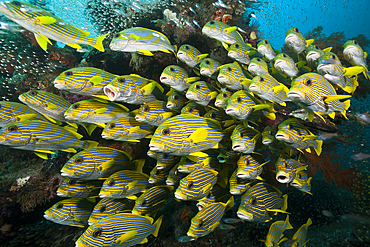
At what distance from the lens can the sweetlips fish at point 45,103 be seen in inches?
96.0

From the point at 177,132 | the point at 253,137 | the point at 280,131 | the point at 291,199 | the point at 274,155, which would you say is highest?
the point at 280,131

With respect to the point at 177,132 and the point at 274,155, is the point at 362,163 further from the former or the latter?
the point at 177,132

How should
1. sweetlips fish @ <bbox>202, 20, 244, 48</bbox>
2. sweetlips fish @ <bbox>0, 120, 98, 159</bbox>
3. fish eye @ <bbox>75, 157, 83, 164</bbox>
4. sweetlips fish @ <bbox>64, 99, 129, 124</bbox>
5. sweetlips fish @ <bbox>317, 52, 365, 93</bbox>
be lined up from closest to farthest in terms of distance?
1. sweetlips fish @ <bbox>317, 52, 365, 93</bbox>
2. sweetlips fish @ <bbox>0, 120, 98, 159</bbox>
3. fish eye @ <bbox>75, 157, 83, 164</bbox>
4. sweetlips fish @ <bbox>64, 99, 129, 124</bbox>
5. sweetlips fish @ <bbox>202, 20, 244, 48</bbox>

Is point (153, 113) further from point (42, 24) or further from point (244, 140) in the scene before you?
point (42, 24)

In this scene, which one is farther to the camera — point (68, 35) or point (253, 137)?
point (68, 35)

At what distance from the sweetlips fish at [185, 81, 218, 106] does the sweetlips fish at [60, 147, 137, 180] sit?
1.59 m

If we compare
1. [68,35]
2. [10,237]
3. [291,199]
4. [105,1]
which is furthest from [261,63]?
[105,1]

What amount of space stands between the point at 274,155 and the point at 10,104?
5.35 metres

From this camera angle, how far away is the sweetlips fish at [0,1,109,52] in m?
2.20

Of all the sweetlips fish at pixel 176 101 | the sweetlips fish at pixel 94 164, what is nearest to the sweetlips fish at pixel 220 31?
the sweetlips fish at pixel 176 101

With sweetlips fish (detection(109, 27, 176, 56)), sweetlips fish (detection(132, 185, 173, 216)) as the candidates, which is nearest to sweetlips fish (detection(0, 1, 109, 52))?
sweetlips fish (detection(109, 27, 176, 56))

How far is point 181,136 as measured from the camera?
1.91m

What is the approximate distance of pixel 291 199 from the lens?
418 centimetres

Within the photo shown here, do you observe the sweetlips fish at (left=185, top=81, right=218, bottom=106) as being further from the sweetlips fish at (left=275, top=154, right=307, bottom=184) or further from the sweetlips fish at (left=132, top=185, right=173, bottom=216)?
the sweetlips fish at (left=132, top=185, right=173, bottom=216)
